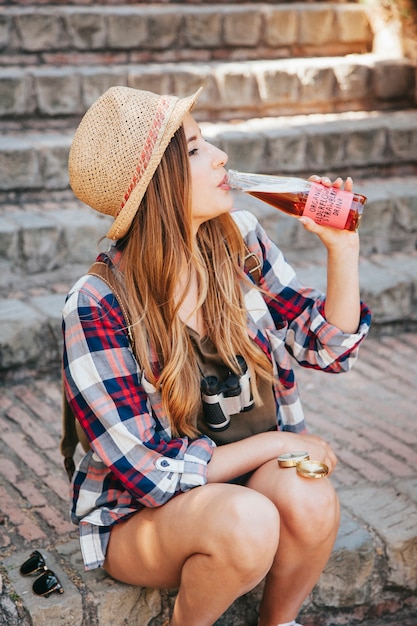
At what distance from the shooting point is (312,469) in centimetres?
223

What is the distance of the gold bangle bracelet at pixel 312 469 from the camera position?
222 centimetres

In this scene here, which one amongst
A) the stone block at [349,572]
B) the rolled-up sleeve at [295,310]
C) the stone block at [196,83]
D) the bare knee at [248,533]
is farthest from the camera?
the stone block at [196,83]

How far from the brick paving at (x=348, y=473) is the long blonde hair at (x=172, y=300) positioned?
62cm

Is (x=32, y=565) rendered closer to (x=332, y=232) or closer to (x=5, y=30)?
(x=332, y=232)

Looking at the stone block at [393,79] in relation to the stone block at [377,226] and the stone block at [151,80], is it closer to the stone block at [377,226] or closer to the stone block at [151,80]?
the stone block at [377,226]

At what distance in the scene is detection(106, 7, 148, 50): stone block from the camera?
5.41 m

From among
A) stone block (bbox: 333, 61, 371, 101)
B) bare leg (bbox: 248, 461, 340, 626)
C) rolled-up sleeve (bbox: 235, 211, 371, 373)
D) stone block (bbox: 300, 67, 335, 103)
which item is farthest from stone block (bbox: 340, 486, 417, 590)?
stone block (bbox: 333, 61, 371, 101)

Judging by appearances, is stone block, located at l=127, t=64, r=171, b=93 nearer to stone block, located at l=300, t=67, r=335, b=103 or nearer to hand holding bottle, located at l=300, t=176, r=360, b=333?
stone block, located at l=300, t=67, r=335, b=103

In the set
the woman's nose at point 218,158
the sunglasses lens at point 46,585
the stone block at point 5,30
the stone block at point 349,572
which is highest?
the woman's nose at point 218,158

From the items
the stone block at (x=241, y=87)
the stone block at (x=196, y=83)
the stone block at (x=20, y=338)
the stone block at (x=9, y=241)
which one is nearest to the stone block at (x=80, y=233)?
the stone block at (x=9, y=241)

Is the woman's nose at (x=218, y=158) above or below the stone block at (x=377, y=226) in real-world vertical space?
above

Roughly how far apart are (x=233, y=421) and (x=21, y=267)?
2050 millimetres

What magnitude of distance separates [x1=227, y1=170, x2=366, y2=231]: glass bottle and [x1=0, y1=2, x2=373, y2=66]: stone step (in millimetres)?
3287

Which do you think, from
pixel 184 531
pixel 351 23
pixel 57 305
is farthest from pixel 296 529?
pixel 351 23
